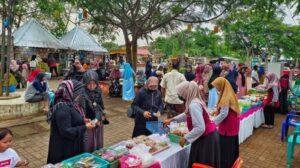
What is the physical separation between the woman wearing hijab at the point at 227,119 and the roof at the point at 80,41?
42.9ft

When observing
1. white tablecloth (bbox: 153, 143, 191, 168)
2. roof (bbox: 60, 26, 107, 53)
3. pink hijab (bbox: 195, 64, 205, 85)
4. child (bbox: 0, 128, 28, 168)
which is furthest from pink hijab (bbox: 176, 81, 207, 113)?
roof (bbox: 60, 26, 107, 53)

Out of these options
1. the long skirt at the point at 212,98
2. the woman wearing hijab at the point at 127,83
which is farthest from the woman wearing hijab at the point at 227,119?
the woman wearing hijab at the point at 127,83

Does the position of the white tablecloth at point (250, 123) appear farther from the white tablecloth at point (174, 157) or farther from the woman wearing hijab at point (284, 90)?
the white tablecloth at point (174, 157)

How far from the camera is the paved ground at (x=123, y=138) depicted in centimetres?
531

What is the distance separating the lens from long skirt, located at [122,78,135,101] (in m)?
10.8

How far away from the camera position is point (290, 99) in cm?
1046

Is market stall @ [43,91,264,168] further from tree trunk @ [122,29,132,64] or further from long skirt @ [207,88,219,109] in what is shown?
tree trunk @ [122,29,132,64]

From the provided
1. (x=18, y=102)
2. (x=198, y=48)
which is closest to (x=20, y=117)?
(x=18, y=102)

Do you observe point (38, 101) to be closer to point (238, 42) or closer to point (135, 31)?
point (135, 31)

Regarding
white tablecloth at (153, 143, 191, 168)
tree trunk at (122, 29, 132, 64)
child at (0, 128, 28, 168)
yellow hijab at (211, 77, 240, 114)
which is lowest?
white tablecloth at (153, 143, 191, 168)

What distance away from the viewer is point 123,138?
6.50 metres

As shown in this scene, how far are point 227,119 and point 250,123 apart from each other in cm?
339

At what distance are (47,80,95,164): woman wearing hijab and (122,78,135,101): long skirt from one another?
7.35 metres

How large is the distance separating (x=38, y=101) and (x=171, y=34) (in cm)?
817
